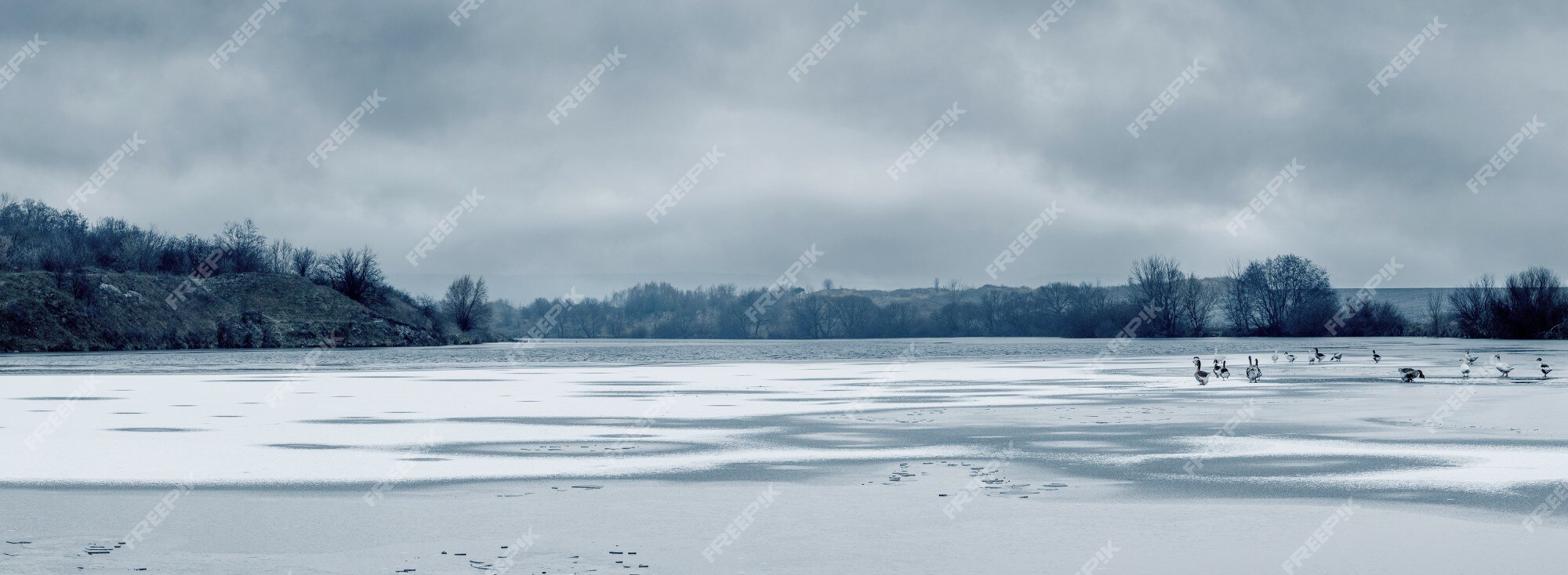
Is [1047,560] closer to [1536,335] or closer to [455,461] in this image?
[455,461]

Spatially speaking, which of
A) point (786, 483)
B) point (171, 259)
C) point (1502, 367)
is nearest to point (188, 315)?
point (171, 259)

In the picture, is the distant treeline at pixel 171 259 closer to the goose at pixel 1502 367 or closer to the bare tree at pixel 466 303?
the bare tree at pixel 466 303

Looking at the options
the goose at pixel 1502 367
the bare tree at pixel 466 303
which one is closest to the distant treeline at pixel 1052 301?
the bare tree at pixel 466 303

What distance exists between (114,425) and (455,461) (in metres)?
7.08

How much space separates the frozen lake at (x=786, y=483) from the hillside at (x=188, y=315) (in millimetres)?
64556

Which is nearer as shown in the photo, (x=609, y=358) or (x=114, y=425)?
(x=114, y=425)

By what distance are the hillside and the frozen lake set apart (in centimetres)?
6456

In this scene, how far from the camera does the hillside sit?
78375 mm

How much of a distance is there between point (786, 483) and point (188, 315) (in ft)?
297

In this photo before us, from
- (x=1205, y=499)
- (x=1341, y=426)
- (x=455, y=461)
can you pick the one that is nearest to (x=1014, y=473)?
(x=1205, y=499)

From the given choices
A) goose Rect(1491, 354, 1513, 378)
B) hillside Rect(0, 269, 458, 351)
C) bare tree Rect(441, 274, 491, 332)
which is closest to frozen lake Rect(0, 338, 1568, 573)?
goose Rect(1491, 354, 1513, 378)

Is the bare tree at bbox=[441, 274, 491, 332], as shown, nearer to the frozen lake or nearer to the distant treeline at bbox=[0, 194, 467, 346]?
the distant treeline at bbox=[0, 194, 467, 346]

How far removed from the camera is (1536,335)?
88625 millimetres

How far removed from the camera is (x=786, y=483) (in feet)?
34.1
